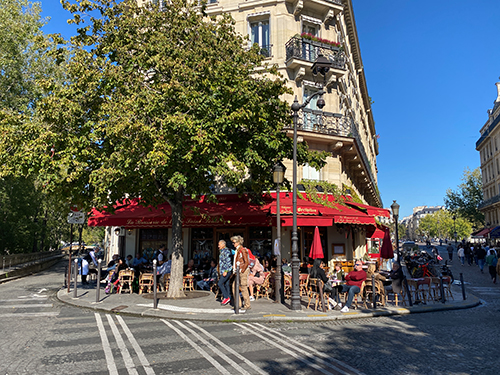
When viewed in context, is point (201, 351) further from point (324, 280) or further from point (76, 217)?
point (76, 217)

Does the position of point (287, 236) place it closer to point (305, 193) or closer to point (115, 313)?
point (305, 193)

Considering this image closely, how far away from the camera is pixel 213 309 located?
1006 cm

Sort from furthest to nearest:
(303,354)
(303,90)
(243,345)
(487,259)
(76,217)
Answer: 1. (487,259)
2. (303,90)
3. (76,217)
4. (243,345)
5. (303,354)

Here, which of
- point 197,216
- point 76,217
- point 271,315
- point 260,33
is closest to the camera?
point 271,315

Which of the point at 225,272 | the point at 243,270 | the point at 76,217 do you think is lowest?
the point at 225,272

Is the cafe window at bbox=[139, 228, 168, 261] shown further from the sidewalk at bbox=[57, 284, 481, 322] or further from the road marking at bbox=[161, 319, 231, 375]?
the road marking at bbox=[161, 319, 231, 375]

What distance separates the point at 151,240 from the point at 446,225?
12091cm

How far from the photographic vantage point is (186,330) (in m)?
7.80

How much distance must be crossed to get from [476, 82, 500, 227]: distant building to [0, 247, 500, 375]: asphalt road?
51425mm

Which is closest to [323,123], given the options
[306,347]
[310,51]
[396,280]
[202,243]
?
[310,51]

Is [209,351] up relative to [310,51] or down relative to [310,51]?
down

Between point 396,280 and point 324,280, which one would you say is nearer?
point 324,280

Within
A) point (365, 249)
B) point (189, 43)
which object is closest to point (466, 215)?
point (365, 249)

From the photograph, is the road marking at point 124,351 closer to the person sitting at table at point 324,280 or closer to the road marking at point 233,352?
the road marking at point 233,352
